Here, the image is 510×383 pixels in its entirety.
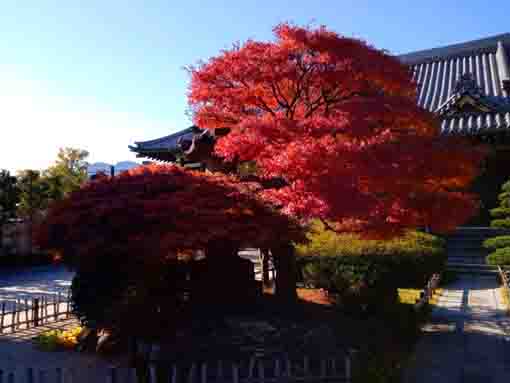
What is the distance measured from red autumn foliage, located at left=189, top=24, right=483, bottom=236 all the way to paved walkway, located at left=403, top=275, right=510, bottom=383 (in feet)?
6.36

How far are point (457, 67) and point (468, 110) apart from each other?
7.05 metres

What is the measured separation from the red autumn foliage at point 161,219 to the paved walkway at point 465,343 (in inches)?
106

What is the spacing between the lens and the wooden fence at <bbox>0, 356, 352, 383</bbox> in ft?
17.4

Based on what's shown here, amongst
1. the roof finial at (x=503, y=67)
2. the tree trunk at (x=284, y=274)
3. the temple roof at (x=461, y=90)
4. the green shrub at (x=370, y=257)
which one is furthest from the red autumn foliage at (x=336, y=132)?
the roof finial at (x=503, y=67)

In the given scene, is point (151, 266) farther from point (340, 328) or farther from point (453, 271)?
point (453, 271)

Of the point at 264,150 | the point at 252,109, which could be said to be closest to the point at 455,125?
the point at 252,109

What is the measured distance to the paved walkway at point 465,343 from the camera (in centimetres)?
639

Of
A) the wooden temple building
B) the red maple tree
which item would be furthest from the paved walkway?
the wooden temple building

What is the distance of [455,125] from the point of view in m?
15.7

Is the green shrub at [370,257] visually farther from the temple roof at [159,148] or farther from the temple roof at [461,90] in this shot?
the temple roof at [159,148]

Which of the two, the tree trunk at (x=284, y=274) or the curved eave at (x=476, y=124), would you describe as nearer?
the tree trunk at (x=284, y=274)

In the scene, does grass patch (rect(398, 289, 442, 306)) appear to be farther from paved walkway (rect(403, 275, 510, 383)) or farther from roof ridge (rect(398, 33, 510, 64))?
roof ridge (rect(398, 33, 510, 64))

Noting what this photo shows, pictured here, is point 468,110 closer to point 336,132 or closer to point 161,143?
point 336,132

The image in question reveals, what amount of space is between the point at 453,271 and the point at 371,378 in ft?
32.8
